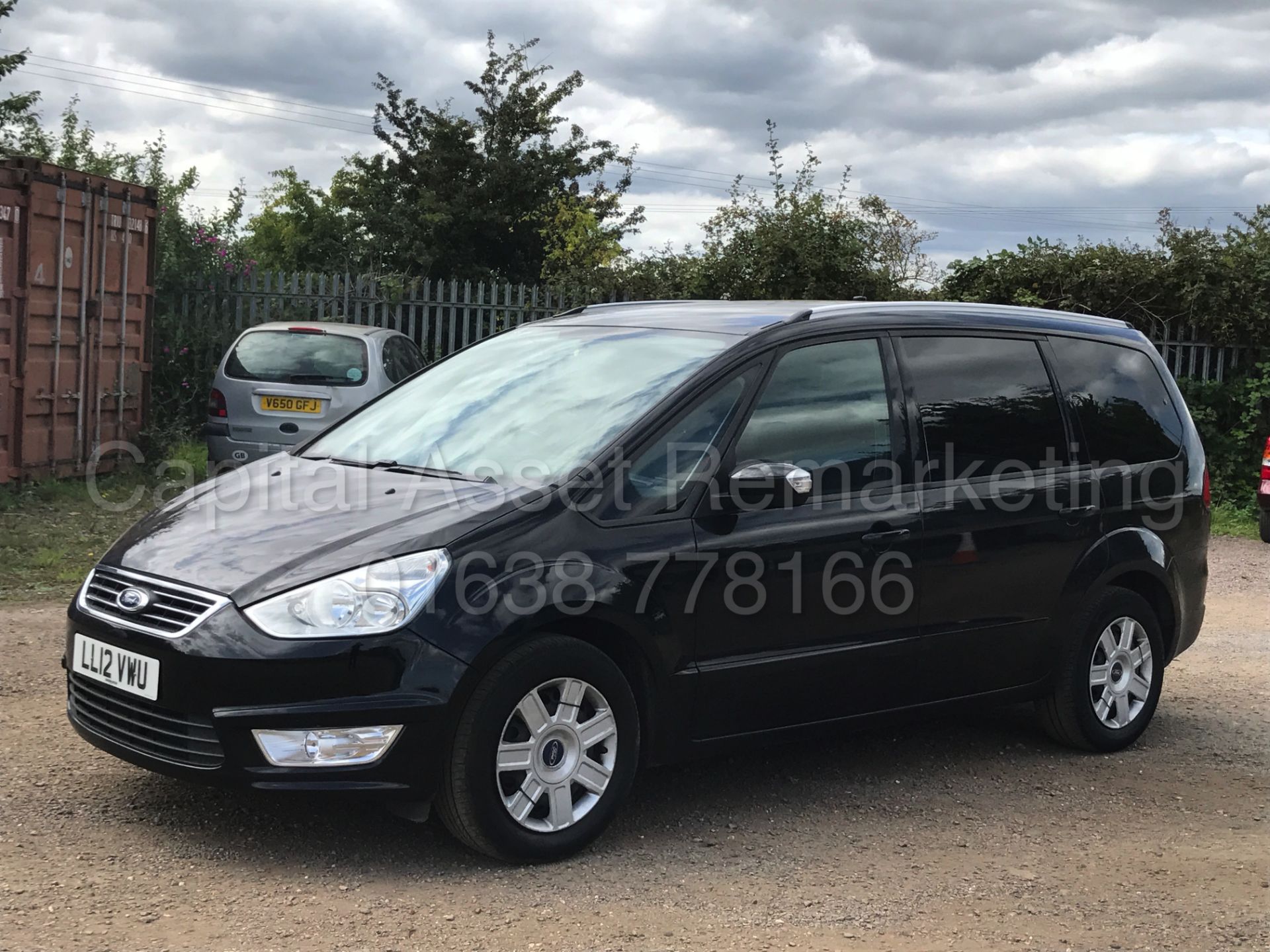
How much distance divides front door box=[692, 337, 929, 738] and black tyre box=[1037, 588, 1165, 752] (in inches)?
36.8

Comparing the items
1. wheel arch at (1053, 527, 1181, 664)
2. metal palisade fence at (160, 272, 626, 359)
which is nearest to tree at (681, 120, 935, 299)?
metal palisade fence at (160, 272, 626, 359)

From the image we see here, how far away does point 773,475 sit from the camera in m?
4.52

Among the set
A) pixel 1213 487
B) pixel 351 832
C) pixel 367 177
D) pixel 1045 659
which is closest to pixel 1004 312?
pixel 1045 659

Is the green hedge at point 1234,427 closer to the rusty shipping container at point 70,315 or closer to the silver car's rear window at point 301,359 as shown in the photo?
the silver car's rear window at point 301,359

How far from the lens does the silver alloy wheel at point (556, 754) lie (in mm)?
4148

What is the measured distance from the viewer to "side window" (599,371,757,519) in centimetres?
444

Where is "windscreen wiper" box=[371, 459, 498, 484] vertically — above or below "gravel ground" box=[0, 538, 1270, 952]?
above

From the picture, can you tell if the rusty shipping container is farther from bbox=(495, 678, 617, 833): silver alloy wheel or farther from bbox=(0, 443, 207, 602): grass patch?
bbox=(495, 678, 617, 833): silver alloy wheel

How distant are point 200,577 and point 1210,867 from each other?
3347 millimetres

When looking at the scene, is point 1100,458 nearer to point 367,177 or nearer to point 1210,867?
point 1210,867

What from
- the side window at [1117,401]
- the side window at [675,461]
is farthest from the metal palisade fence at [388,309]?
the side window at [675,461]

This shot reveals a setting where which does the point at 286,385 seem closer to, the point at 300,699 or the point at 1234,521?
the point at 300,699

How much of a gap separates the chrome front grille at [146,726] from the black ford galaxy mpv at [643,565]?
12 mm

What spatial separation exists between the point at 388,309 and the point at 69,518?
23.3ft
